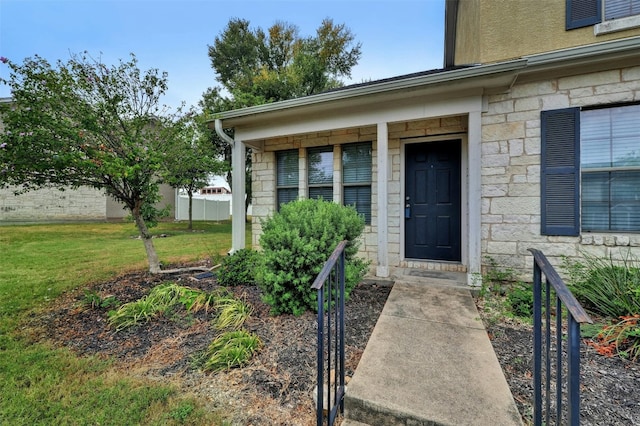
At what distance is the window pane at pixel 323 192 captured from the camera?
4.92m

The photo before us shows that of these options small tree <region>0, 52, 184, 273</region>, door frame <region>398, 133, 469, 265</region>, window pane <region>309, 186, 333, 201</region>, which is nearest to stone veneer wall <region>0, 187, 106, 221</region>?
small tree <region>0, 52, 184, 273</region>

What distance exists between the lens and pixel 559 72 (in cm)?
333

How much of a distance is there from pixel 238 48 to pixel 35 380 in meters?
16.4

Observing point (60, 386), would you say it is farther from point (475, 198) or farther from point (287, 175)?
point (475, 198)

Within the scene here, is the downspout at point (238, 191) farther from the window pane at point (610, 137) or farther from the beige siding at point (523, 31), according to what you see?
the window pane at point (610, 137)

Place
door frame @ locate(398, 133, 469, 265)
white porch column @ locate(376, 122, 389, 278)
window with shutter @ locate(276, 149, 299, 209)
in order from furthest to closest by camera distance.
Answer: window with shutter @ locate(276, 149, 299, 209) → door frame @ locate(398, 133, 469, 265) → white porch column @ locate(376, 122, 389, 278)

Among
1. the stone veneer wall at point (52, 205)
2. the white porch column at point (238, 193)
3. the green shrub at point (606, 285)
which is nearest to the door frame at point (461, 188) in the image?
the green shrub at point (606, 285)

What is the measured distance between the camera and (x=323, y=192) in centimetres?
498

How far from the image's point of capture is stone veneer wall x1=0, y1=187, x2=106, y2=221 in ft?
39.1

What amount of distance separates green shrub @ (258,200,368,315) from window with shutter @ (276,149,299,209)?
225 centimetres

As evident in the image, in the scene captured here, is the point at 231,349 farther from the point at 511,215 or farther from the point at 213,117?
the point at 213,117

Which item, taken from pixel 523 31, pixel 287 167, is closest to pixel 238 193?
pixel 287 167

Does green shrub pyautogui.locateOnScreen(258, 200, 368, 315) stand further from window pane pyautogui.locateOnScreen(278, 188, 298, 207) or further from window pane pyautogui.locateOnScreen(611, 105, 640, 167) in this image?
window pane pyautogui.locateOnScreen(611, 105, 640, 167)

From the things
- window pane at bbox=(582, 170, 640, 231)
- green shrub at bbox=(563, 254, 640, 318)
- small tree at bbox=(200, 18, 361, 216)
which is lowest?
green shrub at bbox=(563, 254, 640, 318)
